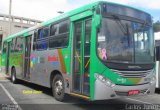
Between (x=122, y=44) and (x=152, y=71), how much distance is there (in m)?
1.47

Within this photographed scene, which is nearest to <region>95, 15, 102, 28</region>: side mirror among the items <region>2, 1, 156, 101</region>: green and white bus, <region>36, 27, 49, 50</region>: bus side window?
<region>2, 1, 156, 101</region>: green and white bus

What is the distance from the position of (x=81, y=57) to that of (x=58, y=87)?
2049 mm

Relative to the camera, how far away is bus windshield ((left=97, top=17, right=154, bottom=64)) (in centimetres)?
856

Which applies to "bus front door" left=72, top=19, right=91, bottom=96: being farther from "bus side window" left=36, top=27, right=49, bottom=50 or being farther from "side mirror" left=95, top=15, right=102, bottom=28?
"bus side window" left=36, top=27, right=49, bottom=50

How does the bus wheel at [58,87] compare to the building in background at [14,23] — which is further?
the building in background at [14,23]

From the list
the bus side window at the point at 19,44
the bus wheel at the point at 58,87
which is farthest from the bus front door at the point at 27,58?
the bus wheel at the point at 58,87

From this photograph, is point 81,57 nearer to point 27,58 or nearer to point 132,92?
point 132,92

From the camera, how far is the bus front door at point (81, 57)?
29.5ft

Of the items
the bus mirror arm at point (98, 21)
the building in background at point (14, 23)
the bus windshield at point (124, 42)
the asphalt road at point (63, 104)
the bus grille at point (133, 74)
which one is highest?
the building in background at point (14, 23)

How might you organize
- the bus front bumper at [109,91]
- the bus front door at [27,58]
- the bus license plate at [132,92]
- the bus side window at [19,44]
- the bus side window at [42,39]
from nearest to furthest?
1. the bus front bumper at [109,91]
2. the bus license plate at [132,92]
3. the bus side window at [42,39]
4. the bus front door at [27,58]
5. the bus side window at [19,44]

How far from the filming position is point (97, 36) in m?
8.56

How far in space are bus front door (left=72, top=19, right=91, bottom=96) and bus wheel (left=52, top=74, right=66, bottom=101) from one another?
996mm

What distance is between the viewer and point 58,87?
10883mm

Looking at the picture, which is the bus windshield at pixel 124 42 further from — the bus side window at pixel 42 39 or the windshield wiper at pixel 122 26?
the bus side window at pixel 42 39
